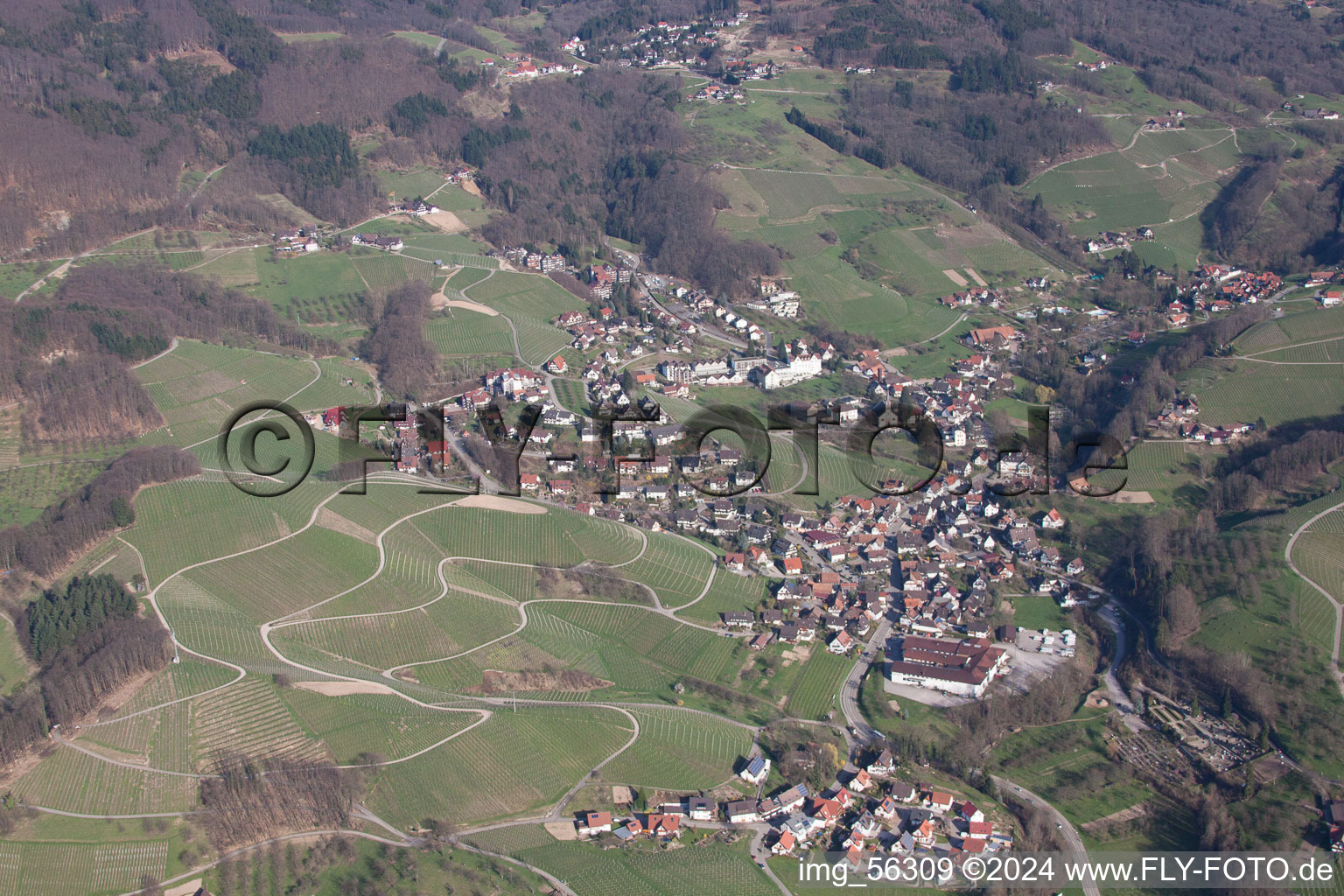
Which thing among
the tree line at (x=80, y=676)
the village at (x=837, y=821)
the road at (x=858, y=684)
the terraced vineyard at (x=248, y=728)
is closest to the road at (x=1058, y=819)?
the village at (x=837, y=821)

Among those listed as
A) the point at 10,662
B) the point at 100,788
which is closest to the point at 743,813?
the point at 100,788

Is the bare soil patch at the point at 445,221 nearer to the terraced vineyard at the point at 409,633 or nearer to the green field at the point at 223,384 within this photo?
the green field at the point at 223,384

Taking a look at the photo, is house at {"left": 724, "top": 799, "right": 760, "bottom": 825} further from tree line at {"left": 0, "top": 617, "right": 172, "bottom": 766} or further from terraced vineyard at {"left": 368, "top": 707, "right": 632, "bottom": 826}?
tree line at {"left": 0, "top": 617, "right": 172, "bottom": 766}

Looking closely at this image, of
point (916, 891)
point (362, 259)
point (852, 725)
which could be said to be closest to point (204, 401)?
point (362, 259)

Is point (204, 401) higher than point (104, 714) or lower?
higher

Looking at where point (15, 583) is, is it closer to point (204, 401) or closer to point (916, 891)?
point (204, 401)

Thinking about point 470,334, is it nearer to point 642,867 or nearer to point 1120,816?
point 642,867

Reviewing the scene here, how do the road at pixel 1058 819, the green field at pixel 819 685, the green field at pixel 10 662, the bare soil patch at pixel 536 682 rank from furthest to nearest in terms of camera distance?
1. the bare soil patch at pixel 536 682
2. the green field at pixel 819 685
3. the green field at pixel 10 662
4. the road at pixel 1058 819
